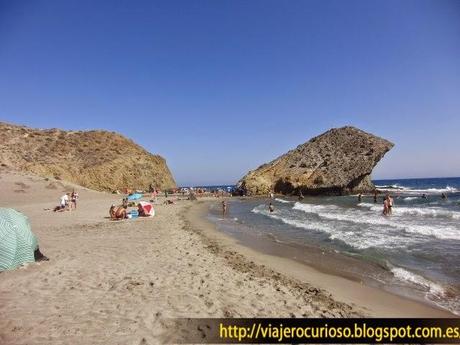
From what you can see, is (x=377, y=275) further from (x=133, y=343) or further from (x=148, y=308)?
(x=133, y=343)

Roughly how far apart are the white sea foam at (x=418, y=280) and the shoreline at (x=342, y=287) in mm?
1069

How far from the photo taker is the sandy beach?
16.8ft

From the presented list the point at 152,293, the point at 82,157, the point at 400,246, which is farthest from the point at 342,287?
the point at 82,157

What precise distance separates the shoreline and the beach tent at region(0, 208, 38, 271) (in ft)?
17.7

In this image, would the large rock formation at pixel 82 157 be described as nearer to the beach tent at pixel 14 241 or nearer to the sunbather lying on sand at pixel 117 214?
the sunbather lying on sand at pixel 117 214

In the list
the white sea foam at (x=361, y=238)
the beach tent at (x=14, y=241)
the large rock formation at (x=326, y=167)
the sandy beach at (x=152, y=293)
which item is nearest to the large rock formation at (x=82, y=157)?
the large rock formation at (x=326, y=167)

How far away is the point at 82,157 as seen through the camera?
58406mm

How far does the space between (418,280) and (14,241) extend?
10056 mm

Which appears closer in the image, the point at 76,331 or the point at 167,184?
the point at 76,331

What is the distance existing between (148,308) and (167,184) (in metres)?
69.5

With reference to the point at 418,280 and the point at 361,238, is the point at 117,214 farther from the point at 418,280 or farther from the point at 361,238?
the point at 418,280

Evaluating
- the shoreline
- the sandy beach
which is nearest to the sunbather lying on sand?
the sandy beach

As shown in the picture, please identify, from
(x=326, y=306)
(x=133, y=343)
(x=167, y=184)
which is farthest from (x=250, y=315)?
(x=167, y=184)

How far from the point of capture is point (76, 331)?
496 cm
